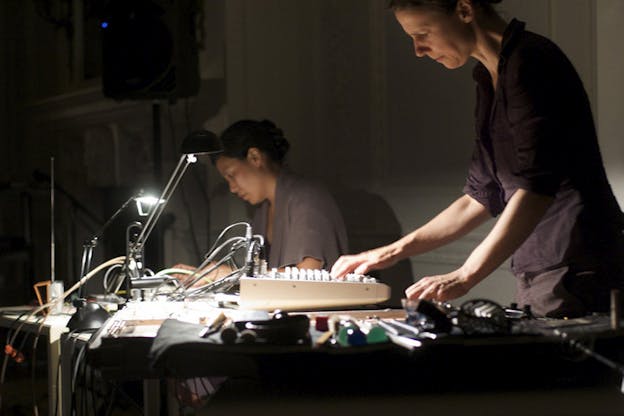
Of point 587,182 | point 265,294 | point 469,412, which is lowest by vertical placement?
point 469,412

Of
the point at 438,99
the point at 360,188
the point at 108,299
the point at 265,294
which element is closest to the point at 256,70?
the point at 360,188

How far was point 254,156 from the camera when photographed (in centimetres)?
298

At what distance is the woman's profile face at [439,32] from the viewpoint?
1739 mm

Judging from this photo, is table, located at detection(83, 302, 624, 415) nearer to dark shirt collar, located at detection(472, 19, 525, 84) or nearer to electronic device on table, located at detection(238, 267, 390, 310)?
electronic device on table, located at detection(238, 267, 390, 310)

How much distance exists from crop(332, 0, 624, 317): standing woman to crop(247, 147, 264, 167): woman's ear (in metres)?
1.25

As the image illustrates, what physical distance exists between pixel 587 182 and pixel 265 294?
69 cm

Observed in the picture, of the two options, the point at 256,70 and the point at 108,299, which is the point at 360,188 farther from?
the point at 108,299

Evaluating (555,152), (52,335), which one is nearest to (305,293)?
(555,152)

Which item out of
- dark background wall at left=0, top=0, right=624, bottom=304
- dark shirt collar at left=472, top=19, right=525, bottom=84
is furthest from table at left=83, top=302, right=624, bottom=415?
dark background wall at left=0, top=0, right=624, bottom=304

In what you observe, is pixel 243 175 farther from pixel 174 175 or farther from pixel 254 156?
pixel 174 175

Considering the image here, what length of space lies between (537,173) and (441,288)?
268mm

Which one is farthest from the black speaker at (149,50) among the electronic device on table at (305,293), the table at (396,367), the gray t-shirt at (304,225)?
the table at (396,367)

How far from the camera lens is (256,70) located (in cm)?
389

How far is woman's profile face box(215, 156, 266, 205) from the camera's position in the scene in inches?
118
